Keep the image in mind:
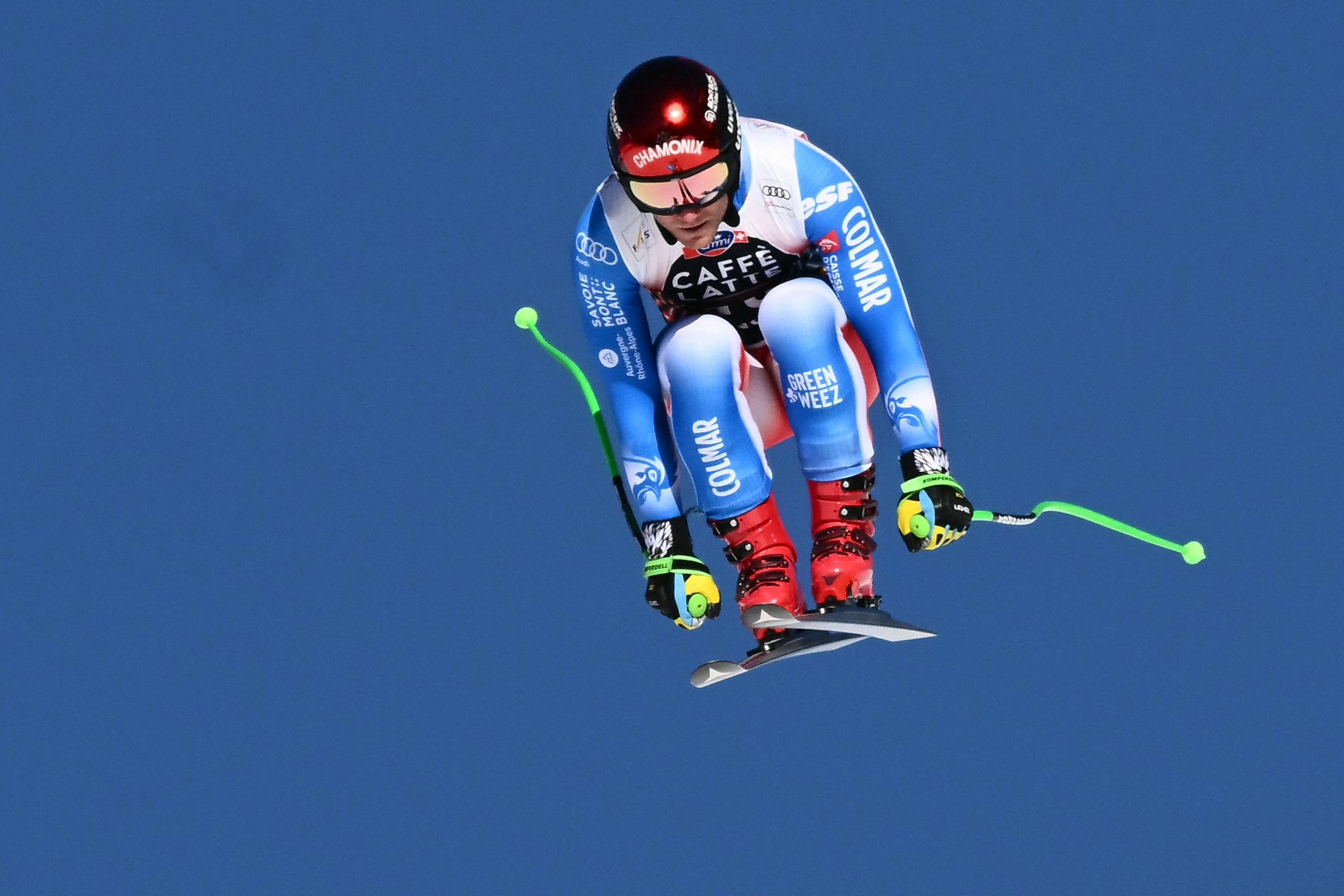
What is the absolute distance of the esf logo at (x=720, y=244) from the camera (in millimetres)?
4277

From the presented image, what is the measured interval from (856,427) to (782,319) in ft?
0.87

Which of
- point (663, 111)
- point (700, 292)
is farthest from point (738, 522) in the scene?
point (663, 111)

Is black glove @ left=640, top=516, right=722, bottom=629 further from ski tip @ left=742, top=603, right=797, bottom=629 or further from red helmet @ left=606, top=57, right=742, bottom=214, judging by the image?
red helmet @ left=606, top=57, right=742, bottom=214

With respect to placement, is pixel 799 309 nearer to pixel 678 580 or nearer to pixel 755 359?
pixel 755 359

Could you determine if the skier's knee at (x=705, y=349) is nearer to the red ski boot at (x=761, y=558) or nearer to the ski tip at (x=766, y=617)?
Result: the red ski boot at (x=761, y=558)

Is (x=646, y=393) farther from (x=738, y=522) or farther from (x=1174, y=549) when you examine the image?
(x=1174, y=549)

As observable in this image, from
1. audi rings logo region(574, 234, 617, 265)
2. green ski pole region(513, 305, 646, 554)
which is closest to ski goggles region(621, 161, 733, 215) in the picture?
audi rings logo region(574, 234, 617, 265)

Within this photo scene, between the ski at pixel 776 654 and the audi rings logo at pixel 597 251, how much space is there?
2.62 ft

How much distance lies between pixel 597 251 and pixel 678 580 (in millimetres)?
654

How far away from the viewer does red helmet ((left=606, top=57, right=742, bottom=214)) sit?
4012 mm

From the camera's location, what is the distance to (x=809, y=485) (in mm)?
4406

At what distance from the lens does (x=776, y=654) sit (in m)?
4.29

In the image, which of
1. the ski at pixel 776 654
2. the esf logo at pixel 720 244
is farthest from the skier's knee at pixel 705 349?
the ski at pixel 776 654

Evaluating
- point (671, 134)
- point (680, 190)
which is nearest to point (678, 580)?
point (680, 190)
